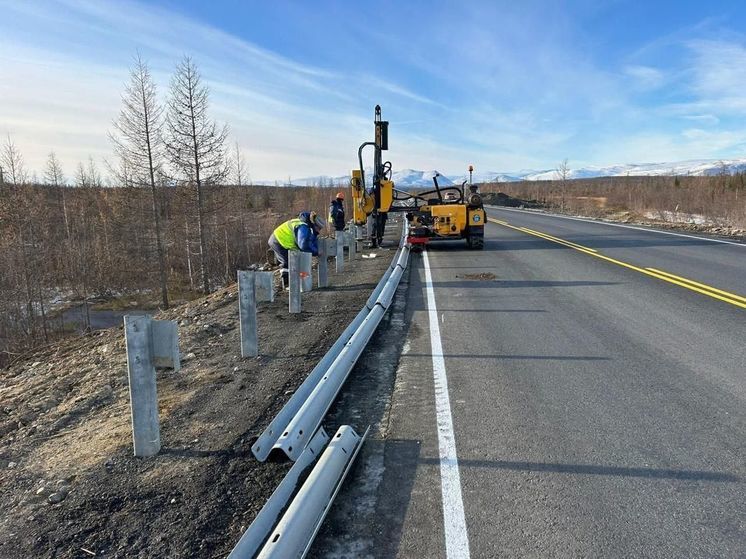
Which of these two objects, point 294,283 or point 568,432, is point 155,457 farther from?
point 294,283

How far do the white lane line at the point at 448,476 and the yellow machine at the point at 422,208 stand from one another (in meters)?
10.5

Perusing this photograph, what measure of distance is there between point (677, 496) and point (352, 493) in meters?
1.93

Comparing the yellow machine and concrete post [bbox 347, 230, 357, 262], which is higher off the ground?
the yellow machine

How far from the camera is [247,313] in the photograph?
5754 mm

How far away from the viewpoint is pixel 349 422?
4102mm

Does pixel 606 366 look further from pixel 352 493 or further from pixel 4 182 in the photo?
pixel 4 182

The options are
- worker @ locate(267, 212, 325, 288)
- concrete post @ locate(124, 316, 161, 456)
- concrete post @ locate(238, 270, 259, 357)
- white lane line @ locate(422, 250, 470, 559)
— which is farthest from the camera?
worker @ locate(267, 212, 325, 288)

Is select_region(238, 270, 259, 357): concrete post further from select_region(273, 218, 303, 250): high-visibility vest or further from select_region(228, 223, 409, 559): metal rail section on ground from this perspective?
select_region(273, 218, 303, 250): high-visibility vest

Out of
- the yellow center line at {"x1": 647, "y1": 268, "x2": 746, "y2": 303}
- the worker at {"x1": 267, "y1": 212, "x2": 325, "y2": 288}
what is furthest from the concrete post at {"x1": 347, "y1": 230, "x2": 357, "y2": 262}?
the yellow center line at {"x1": 647, "y1": 268, "x2": 746, "y2": 303}

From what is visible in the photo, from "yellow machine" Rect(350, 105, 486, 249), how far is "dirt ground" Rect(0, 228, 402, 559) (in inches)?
365

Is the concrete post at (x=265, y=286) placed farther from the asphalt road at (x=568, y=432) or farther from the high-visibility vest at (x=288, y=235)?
the high-visibility vest at (x=288, y=235)

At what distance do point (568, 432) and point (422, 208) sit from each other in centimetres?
1282

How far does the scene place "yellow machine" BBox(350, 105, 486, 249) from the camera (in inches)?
612

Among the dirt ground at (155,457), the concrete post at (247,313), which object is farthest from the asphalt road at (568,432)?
the concrete post at (247,313)
